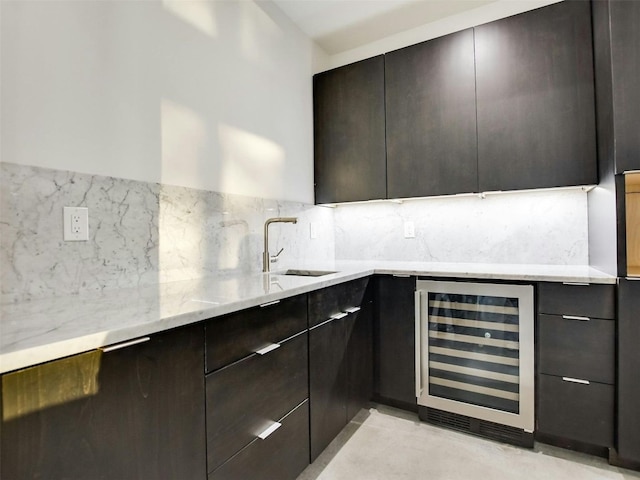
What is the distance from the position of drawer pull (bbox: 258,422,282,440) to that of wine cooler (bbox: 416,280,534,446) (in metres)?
1.06

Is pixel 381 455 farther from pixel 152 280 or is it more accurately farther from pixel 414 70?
pixel 414 70

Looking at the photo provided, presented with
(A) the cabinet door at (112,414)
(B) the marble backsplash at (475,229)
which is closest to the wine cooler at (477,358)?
(B) the marble backsplash at (475,229)

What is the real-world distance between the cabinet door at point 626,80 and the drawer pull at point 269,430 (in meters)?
1.89

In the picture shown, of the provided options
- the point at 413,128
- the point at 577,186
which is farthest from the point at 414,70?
the point at 577,186

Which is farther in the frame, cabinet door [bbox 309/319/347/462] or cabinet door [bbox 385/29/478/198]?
cabinet door [bbox 385/29/478/198]

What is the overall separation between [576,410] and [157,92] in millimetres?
2519

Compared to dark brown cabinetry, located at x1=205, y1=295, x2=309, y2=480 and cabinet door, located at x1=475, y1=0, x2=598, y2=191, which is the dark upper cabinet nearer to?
cabinet door, located at x1=475, y1=0, x2=598, y2=191

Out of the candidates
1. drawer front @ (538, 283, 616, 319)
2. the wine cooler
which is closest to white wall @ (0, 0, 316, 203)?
the wine cooler

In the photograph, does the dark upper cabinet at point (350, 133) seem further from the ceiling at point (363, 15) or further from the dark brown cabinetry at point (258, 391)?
the dark brown cabinetry at point (258, 391)

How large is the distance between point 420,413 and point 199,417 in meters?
1.54

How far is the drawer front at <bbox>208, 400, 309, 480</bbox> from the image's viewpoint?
3.85 feet

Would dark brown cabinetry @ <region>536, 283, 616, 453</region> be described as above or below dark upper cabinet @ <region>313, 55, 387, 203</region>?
below

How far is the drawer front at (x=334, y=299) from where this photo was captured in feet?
5.33

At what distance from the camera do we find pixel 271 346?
1.33 meters
